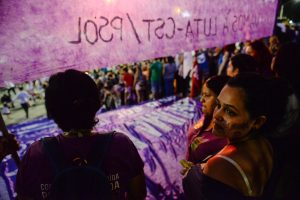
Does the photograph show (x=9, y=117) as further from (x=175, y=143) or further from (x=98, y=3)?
(x=98, y=3)

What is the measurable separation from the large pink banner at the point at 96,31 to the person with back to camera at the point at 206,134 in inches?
19.4

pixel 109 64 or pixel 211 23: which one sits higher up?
pixel 211 23

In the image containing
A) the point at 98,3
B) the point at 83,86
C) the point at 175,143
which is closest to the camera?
the point at 83,86

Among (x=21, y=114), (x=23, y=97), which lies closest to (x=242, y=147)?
(x=23, y=97)

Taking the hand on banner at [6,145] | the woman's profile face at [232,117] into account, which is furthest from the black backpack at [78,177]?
the woman's profile face at [232,117]

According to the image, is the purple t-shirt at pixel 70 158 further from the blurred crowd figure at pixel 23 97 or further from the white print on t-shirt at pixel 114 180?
the blurred crowd figure at pixel 23 97

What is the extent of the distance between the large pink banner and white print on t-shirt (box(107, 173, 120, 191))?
764 mm

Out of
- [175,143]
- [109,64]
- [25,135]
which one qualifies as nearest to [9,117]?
[25,135]

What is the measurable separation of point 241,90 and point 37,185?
999 mm

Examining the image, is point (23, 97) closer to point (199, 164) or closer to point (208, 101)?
point (208, 101)

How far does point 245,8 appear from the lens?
288 centimetres

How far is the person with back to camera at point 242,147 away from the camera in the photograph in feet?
3.62

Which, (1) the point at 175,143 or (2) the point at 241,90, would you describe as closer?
(2) the point at 241,90

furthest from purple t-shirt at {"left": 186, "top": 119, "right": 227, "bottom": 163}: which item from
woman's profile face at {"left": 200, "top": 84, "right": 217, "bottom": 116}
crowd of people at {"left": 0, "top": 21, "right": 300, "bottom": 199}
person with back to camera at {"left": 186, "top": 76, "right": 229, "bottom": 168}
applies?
crowd of people at {"left": 0, "top": 21, "right": 300, "bottom": 199}
